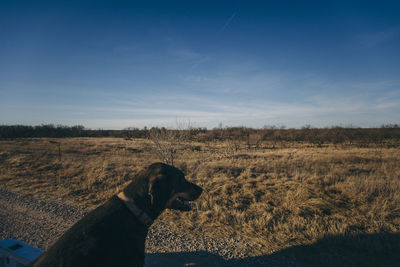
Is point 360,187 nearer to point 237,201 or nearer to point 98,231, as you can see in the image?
point 237,201

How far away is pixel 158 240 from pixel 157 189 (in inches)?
76.8

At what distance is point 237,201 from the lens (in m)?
5.89

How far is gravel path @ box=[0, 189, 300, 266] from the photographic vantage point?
3.27m

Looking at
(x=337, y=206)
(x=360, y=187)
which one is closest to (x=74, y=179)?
(x=337, y=206)

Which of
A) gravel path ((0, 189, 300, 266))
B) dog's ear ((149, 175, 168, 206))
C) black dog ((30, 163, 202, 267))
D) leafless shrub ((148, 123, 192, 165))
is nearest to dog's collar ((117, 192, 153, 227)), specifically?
black dog ((30, 163, 202, 267))

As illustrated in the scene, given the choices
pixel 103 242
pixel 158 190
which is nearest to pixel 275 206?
pixel 158 190

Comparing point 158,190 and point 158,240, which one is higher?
point 158,190

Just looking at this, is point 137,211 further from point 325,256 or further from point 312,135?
point 312,135

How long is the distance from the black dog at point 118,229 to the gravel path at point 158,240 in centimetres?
124

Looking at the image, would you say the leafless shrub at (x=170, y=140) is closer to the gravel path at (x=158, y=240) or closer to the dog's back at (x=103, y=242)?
the gravel path at (x=158, y=240)

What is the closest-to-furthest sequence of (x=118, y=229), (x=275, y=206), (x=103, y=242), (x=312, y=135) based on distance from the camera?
(x=103, y=242) < (x=118, y=229) < (x=275, y=206) < (x=312, y=135)

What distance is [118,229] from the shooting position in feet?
7.04

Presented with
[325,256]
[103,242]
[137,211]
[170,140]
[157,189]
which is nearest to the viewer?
[103,242]

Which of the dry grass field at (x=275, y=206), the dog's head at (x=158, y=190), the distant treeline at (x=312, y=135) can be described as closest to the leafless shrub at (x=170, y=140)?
the dry grass field at (x=275, y=206)
